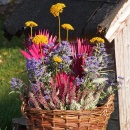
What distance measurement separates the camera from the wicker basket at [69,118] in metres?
4.55

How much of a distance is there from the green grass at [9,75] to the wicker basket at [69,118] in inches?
43.0

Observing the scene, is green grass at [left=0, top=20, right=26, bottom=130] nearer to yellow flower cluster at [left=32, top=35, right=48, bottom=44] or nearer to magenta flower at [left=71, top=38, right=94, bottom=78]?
magenta flower at [left=71, top=38, right=94, bottom=78]

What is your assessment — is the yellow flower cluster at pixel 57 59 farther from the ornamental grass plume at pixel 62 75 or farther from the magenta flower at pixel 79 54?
the magenta flower at pixel 79 54

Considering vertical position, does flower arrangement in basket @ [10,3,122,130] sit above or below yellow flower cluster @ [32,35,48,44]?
below

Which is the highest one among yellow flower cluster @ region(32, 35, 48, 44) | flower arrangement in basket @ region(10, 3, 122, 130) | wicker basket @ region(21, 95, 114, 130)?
yellow flower cluster @ region(32, 35, 48, 44)

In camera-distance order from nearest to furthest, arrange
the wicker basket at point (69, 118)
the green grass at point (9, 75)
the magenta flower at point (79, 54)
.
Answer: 1. the wicker basket at point (69, 118)
2. the magenta flower at point (79, 54)
3. the green grass at point (9, 75)

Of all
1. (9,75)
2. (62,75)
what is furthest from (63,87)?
(9,75)

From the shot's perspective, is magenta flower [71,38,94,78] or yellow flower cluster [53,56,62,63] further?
magenta flower [71,38,94,78]

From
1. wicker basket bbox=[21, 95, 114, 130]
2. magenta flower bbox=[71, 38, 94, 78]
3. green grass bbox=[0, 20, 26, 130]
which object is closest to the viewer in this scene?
wicker basket bbox=[21, 95, 114, 130]

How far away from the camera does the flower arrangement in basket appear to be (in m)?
4.59

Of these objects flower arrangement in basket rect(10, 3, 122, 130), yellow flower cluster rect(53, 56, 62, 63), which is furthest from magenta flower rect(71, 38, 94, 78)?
yellow flower cluster rect(53, 56, 62, 63)

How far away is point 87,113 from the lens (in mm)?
4566

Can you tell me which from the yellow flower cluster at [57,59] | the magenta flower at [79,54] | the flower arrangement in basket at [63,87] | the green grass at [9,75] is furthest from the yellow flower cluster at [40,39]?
the green grass at [9,75]

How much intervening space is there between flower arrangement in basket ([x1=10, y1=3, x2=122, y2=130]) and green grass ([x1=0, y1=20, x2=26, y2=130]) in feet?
3.18
